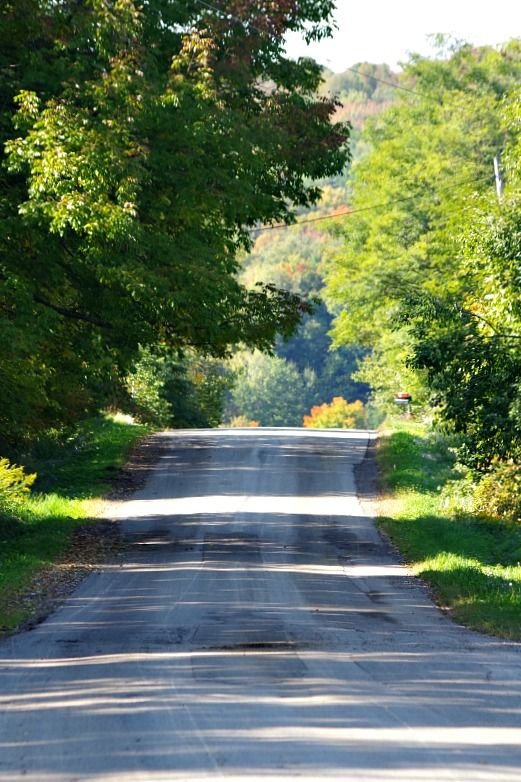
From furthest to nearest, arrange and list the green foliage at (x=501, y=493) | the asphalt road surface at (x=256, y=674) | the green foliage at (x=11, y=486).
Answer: the green foliage at (x=501, y=493) < the green foliage at (x=11, y=486) < the asphalt road surface at (x=256, y=674)

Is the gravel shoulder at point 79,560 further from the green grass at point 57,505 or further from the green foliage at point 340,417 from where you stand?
the green foliage at point 340,417

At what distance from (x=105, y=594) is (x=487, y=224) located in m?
9.72

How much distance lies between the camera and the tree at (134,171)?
680 inches

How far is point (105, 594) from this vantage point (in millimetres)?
17203

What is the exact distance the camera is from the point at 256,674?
11.1m

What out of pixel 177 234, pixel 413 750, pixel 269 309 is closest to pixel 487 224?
pixel 269 309

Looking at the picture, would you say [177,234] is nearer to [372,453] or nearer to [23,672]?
[23,672]

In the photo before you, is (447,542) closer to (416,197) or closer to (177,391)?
(177,391)

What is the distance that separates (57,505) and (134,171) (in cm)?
1130

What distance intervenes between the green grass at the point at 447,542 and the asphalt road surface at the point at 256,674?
502 mm

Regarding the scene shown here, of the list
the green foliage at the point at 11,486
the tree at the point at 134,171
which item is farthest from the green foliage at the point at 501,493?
the green foliage at the point at 11,486

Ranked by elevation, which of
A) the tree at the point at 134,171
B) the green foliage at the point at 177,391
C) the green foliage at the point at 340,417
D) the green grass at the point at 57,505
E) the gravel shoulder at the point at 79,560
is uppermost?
the tree at the point at 134,171

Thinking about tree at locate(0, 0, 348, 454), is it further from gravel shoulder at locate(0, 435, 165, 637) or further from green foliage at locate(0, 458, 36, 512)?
gravel shoulder at locate(0, 435, 165, 637)

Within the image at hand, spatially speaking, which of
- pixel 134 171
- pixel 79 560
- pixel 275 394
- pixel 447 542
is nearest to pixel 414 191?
pixel 447 542
